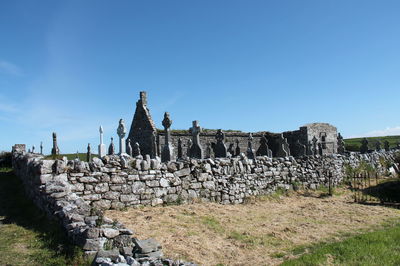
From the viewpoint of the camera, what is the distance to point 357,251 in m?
6.63

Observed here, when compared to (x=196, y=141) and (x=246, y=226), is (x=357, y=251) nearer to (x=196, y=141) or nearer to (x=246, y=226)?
(x=246, y=226)

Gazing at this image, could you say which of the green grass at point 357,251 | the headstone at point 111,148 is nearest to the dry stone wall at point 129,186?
the green grass at point 357,251

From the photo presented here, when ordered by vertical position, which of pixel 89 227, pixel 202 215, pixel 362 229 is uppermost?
pixel 89 227

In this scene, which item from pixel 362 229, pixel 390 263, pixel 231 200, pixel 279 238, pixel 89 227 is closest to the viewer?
pixel 89 227

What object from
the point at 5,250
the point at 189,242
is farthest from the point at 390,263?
the point at 5,250

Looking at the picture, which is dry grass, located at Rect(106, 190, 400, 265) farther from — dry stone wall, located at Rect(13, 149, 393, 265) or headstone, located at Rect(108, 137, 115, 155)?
headstone, located at Rect(108, 137, 115, 155)

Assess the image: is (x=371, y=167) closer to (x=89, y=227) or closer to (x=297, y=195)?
(x=297, y=195)

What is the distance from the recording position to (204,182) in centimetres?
1087

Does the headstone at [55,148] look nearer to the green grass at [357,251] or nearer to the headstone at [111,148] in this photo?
the headstone at [111,148]

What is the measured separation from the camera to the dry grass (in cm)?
657

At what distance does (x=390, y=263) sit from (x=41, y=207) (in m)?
8.06

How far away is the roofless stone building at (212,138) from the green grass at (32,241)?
16.1 m

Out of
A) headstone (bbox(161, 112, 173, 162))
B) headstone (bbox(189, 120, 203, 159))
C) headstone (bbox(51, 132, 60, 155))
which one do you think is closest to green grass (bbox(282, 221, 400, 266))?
headstone (bbox(161, 112, 173, 162))

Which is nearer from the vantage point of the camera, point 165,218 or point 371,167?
point 165,218
